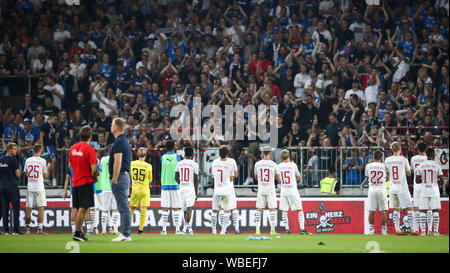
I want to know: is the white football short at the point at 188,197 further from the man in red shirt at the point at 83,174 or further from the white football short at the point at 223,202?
Answer: the man in red shirt at the point at 83,174

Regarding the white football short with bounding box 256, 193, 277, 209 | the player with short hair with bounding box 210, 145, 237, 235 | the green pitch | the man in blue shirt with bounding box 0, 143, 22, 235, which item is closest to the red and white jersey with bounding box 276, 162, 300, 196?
the white football short with bounding box 256, 193, 277, 209

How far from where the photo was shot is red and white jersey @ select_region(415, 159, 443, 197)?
61.2ft

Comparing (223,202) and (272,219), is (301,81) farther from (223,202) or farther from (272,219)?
(223,202)

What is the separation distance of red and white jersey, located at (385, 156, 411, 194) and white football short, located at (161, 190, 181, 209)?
5.62 m

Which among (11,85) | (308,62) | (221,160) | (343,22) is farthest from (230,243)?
(11,85)

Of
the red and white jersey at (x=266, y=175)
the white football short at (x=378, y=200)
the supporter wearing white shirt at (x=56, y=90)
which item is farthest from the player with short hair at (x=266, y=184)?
the supporter wearing white shirt at (x=56, y=90)

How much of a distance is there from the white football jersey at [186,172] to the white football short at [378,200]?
4.65m

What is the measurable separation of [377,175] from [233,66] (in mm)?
8686

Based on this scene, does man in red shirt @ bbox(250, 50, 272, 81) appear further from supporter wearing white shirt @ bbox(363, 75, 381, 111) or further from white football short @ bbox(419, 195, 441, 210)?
white football short @ bbox(419, 195, 441, 210)

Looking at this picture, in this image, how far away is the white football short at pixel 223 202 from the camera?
1927 cm

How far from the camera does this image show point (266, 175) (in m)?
19.4

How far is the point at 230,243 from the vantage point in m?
15.6

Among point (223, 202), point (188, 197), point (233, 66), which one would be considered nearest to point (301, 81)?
point (233, 66)
